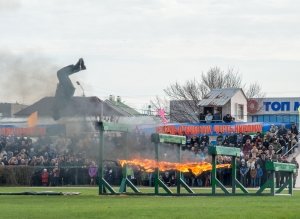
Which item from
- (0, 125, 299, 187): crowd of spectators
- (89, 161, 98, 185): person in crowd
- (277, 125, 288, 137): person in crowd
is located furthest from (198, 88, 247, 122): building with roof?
(89, 161, 98, 185): person in crowd

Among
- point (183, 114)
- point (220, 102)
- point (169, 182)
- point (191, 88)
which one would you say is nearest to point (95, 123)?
point (169, 182)

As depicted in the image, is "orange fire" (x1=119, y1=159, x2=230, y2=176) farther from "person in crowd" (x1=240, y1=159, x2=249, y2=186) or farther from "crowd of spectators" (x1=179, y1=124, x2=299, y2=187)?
"person in crowd" (x1=240, y1=159, x2=249, y2=186)

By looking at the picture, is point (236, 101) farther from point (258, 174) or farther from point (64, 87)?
point (64, 87)

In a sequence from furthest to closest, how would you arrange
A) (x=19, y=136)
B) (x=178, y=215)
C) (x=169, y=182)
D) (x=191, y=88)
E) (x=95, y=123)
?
(x=191, y=88) → (x=19, y=136) → (x=169, y=182) → (x=95, y=123) → (x=178, y=215)

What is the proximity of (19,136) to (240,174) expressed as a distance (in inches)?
591

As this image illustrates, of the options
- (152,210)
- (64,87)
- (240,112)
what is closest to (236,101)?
(240,112)

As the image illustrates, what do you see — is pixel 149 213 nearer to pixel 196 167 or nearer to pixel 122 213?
pixel 122 213

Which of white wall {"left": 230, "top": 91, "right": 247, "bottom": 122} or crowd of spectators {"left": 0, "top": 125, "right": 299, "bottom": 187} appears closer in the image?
crowd of spectators {"left": 0, "top": 125, "right": 299, "bottom": 187}

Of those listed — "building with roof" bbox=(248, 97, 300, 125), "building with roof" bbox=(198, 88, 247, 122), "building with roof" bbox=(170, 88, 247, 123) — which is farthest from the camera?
"building with roof" bbox=(248, 97, 300, 125)

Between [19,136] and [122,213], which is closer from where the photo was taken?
[122,213]

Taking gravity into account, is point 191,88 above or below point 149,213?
above

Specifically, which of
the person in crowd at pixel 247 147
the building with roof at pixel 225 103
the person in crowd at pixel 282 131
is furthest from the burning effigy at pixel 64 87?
the building with roof at pixel 225 103

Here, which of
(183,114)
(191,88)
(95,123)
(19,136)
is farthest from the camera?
(191,88)

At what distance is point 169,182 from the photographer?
57.8 metres
